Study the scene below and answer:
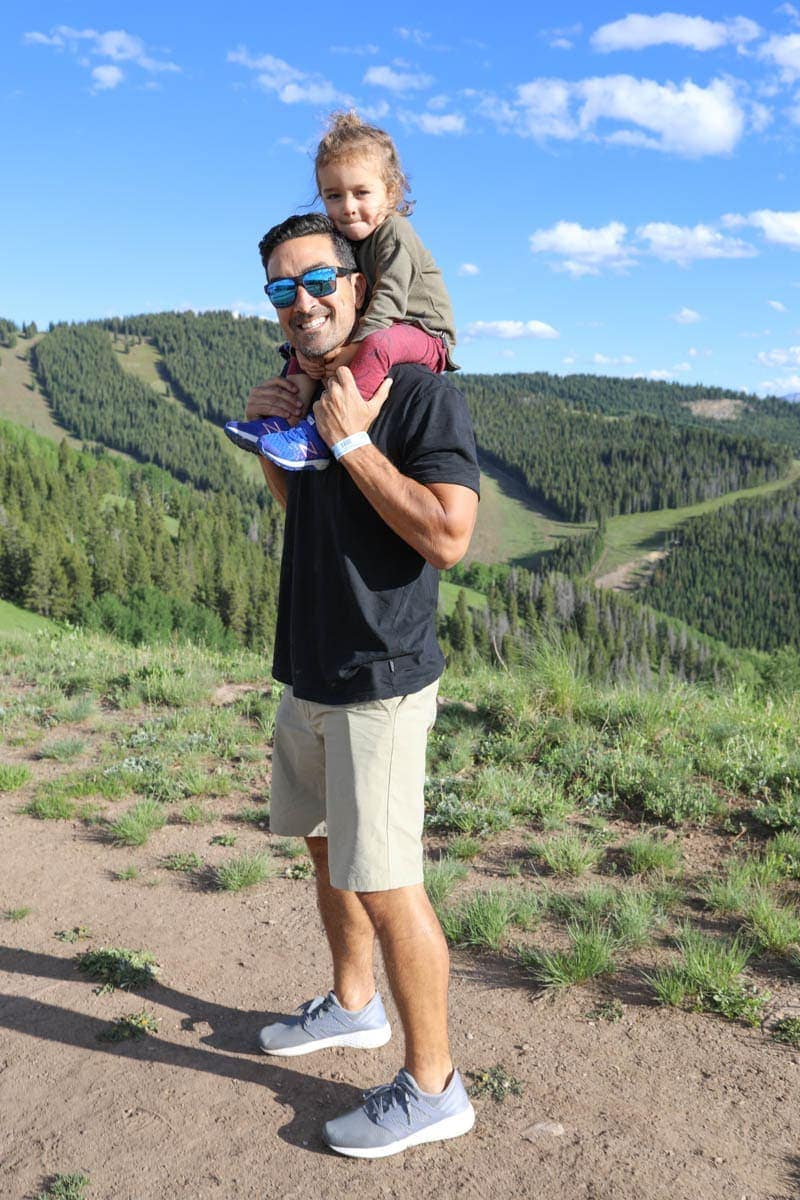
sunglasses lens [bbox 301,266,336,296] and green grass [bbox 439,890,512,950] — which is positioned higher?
sunglasses lens [bbox 301,266,336,296]

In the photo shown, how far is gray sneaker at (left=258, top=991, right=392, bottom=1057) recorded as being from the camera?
344 cm

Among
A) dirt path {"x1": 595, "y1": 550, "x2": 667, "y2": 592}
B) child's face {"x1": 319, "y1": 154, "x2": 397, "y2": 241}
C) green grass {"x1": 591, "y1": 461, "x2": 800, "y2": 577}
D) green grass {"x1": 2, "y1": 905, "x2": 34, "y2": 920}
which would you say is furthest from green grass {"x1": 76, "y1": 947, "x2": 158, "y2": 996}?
green grass {"x1": 591, "y1": 461, "x2": 800, "y2": 577}

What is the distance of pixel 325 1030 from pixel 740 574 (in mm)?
168652

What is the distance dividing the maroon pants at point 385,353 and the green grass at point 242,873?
3.14 meters

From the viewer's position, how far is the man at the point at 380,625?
2701 millimetres

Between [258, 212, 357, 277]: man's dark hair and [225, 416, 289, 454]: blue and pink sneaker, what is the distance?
19.2 inches

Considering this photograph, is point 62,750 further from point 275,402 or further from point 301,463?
point 301,463

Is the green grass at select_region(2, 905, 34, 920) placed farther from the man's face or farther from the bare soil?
the man's face

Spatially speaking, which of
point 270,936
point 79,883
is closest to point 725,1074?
point 270,936

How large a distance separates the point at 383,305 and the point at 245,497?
562 feet

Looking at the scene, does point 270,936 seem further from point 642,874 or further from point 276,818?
point 642,874

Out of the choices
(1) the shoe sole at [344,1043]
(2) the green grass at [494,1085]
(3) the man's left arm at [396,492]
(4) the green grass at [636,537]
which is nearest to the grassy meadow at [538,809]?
(2) the green grass at [494,1085]

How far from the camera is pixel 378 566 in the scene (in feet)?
9.36

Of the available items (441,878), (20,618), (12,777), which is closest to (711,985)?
(441,878)
